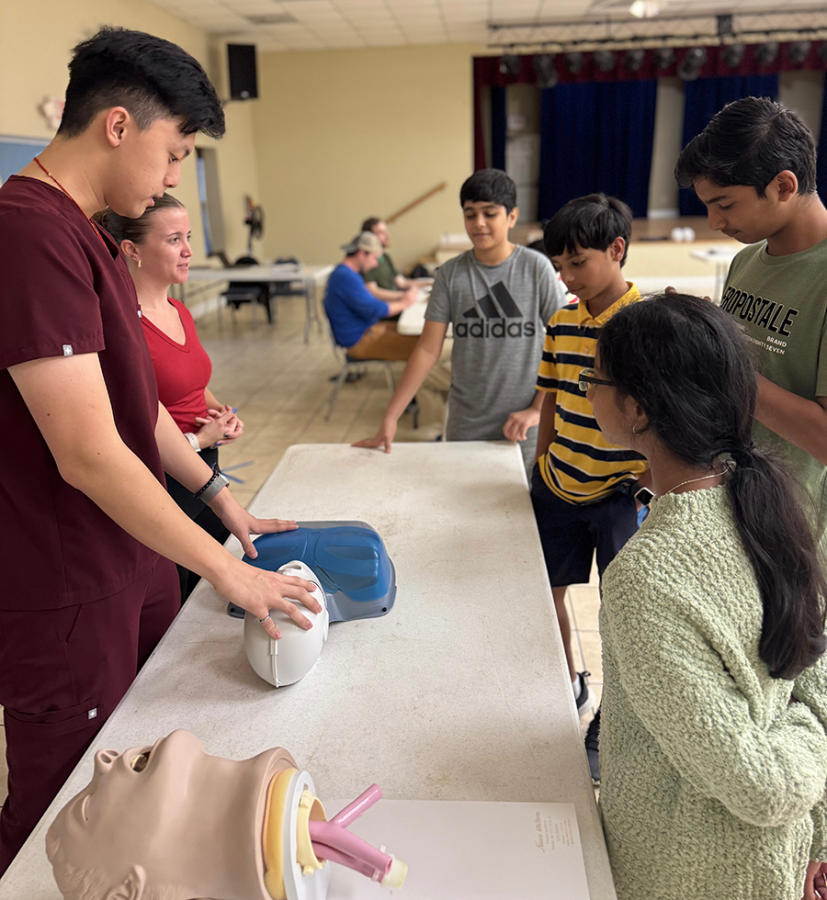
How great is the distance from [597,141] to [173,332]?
34.5ft

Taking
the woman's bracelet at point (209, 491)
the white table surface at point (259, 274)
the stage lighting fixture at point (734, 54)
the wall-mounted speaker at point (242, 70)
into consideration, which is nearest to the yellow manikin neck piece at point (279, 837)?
the woman's bracelet at point (209, 491)

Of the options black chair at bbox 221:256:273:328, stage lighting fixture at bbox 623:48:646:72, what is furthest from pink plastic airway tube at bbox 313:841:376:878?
stage lighting fixture at bbox 623:48:646:72

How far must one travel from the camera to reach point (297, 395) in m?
5.76

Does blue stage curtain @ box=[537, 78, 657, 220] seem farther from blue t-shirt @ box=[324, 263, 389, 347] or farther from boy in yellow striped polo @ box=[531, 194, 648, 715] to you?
boy in yellow striped polo @ box=[531, 194, 648, 715]

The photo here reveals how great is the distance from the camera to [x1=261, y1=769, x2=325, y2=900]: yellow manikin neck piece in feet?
2.16

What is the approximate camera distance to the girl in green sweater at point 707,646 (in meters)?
0.75

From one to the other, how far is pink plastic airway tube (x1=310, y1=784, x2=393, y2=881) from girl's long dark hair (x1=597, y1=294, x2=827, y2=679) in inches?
17.8

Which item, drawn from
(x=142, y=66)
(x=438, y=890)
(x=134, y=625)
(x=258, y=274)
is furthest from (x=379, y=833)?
(x=258, y=274)

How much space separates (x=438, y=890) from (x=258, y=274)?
272 inches

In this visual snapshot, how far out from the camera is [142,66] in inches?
37.0

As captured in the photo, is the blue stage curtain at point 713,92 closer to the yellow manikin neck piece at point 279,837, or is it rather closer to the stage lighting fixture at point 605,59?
the stage lighting fixture at point 605,59

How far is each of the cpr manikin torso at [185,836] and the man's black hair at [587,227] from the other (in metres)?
1.28

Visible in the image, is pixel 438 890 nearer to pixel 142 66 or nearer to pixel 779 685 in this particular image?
pixel 779 685

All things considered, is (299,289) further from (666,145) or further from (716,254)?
(666,145)
